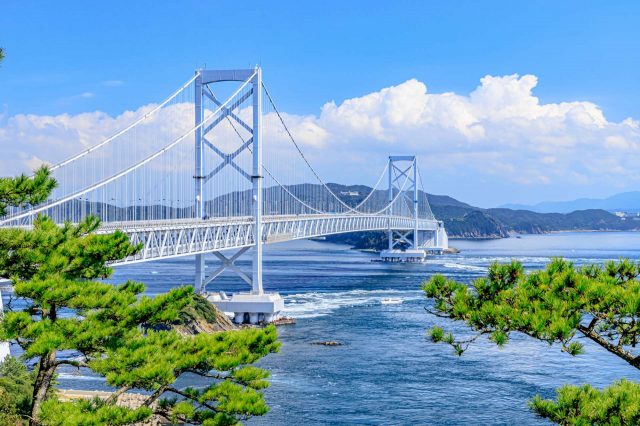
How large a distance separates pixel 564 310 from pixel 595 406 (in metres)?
1.08

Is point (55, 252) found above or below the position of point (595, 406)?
above

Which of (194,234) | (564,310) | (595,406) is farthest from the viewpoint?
(194,234)

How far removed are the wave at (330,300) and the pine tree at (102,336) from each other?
101 feet

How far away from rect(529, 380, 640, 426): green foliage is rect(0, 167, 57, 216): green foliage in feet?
23.1

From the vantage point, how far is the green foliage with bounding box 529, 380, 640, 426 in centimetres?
649

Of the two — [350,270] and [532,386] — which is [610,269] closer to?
[532,386]

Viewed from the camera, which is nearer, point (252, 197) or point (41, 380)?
point (41, 380)

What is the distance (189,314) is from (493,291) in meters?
28.2

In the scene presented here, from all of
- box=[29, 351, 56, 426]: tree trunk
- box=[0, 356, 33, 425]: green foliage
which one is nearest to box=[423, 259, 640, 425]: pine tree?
box=[29, 351, 56, 426]: tree trunk

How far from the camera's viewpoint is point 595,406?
6594mm

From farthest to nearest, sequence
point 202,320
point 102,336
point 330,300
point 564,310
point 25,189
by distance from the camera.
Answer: point 330,300, point 202,320, point 25,189, point 102,336, point 564,310

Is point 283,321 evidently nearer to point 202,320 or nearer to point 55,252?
point 202,320

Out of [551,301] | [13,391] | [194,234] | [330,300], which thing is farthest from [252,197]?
[551,301]

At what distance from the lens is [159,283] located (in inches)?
2366
